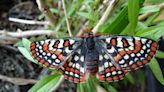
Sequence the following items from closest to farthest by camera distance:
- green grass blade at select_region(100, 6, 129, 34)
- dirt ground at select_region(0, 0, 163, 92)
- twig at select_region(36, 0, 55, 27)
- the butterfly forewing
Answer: the butterfly forewing
green grass blade at select_region(100, 6, 129, 34)
twig at select_region(36, 0, 55, 27)
dirt ground at select_region(0, 0, 163, 92)

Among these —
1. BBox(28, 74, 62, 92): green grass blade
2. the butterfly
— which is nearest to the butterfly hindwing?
the butterfly

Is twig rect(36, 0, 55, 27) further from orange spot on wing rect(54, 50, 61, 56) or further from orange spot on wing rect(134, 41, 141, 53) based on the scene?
orange spot on wing rect(134, 41, 141, 53)

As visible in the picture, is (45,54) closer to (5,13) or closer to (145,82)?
(5,13)

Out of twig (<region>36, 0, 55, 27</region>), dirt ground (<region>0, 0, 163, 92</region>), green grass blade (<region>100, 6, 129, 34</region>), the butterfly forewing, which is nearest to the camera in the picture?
the butterfly forewing

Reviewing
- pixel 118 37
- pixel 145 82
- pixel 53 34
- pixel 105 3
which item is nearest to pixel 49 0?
pixel 53 34

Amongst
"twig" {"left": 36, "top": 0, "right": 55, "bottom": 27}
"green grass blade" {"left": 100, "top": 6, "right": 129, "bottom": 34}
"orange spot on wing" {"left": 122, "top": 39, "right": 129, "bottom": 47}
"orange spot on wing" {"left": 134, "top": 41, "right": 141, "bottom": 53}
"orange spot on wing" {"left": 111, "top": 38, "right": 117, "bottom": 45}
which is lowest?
"orange spot on wing" {"left": 134, "top": 41, "right": 141, "bottom": 53}

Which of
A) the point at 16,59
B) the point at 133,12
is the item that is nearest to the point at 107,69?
the point at 133,12

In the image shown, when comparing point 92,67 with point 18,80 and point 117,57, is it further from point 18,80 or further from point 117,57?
point 18,80
